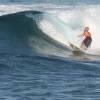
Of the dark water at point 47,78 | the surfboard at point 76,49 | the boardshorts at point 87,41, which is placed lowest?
the dark water at point 47,78

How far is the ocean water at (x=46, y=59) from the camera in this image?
1591 centimetres

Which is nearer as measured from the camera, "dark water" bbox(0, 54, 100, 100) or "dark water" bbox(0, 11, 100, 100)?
"dark water" bbox(0, 54, 100, 100)

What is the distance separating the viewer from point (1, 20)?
2636 centimetres

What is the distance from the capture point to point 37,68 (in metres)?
19.4

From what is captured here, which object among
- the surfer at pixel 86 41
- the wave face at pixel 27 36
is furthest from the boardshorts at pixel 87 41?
the wave face at pixel 27 36

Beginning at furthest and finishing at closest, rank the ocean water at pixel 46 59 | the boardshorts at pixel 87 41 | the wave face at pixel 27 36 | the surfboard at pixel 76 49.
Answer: the boardshorts at pixel 87 41
the surfboard at pixel 76 49
the wave face at pixel 27 36
the ocean water at pixel 46 59

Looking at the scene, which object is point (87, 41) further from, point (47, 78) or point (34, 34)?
point (47, 78)

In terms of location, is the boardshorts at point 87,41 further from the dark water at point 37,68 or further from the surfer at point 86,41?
the dark water at point 37,68

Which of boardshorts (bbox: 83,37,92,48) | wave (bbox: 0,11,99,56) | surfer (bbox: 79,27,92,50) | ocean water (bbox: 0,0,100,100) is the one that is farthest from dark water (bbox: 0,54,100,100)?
boardshorts (bbox: 83,37,92,48)

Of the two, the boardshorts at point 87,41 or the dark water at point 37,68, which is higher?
the boardshorts at point 87,41

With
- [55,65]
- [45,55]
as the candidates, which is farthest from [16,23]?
[55,65]

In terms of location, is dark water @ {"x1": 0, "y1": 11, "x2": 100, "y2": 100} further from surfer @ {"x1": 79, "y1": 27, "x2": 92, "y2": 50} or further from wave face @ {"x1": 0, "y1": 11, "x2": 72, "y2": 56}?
surfer @ {"x1": 79, "y1": 27, "x2": 92, "y2": 50}

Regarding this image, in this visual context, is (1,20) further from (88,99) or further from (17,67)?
(88,99)

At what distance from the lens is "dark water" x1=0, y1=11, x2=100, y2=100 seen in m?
15.7
